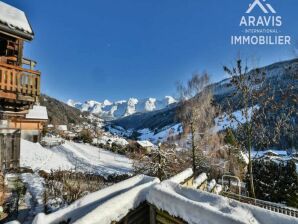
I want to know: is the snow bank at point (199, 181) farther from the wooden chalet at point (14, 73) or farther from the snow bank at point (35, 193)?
the wooden chalet at point (14, 73)

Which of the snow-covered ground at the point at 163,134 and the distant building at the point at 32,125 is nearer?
the snow-covered ground at the point at 163,134

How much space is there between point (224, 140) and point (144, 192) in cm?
1949

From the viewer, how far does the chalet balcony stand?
8.67m

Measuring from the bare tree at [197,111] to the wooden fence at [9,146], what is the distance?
11.8 meters

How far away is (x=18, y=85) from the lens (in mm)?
9148

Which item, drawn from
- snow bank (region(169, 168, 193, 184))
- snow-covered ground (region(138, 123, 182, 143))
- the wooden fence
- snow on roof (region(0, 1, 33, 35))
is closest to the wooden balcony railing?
snow on roof (region(0, 1, 33, 35))

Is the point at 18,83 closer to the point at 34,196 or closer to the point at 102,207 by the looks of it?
the point at 34,196

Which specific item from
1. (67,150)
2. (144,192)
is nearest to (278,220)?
(144,192)

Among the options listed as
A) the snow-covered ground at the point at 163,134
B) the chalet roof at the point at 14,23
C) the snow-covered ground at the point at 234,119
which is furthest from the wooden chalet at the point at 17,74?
the snow-covered ground at the point at 163,134

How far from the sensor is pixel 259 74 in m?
11.7

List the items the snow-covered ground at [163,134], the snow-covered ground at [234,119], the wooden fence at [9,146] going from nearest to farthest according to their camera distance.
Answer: the snow-covered ground at [234,119] < the wooden fence at [9,146] < the snow-covered ground at [163,134]

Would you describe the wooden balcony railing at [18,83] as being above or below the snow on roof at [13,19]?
below

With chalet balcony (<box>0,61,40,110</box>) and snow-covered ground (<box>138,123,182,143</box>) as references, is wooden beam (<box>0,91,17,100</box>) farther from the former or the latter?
snow-covered ground (<box>138,123,182,143</box>)

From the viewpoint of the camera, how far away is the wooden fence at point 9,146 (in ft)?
39.8
